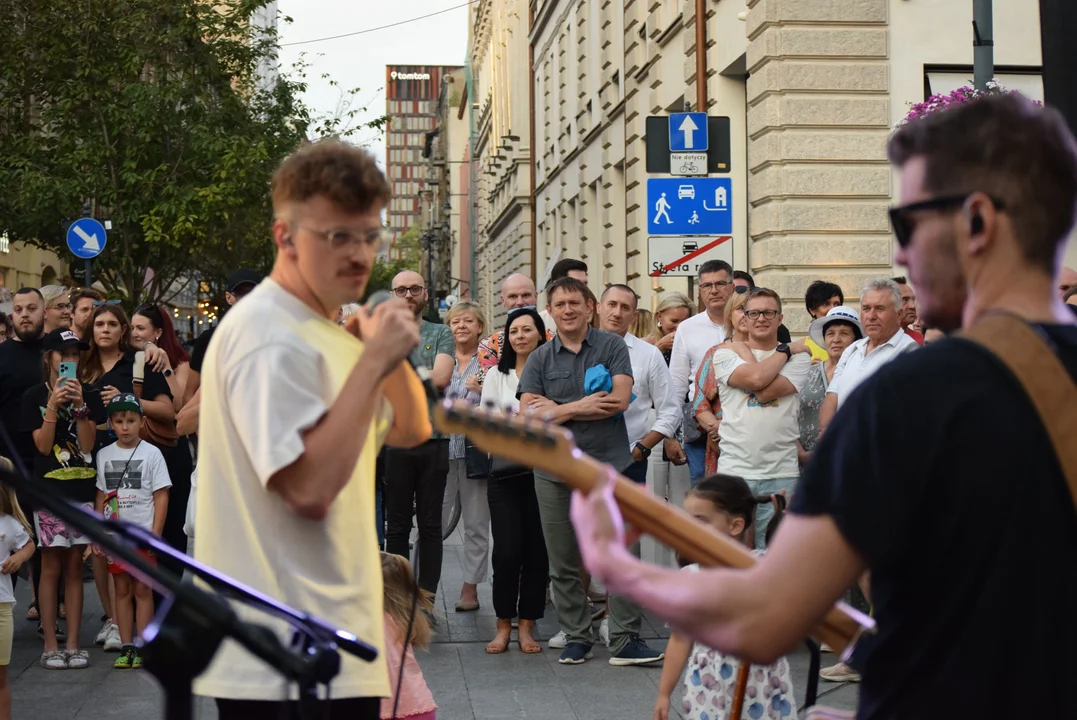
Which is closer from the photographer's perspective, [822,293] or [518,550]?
[518,550]

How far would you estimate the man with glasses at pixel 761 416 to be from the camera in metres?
8.19

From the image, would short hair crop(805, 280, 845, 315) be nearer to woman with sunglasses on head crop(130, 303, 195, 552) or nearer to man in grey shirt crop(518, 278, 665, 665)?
man in grey shirt crop(518, 278, 665, 665)

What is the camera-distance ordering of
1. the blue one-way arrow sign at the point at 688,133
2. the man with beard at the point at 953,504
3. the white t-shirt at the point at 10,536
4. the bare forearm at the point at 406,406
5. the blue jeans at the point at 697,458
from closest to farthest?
the man with beard at the point at 953,504 → the bare forearm at the point at 406,406 → the white t-shirt at the point at 10,536 → the blue jeans at the point at 697,458 → the blue one-way arrow sign at the point at 688,133

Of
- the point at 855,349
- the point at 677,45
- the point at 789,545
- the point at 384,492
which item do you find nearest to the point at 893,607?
the point at 789,545

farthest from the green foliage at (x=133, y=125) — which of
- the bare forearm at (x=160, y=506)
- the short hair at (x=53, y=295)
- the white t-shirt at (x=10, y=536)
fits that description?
the white t-shirt at (x=10, y=536)

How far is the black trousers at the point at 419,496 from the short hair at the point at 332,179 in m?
6.16

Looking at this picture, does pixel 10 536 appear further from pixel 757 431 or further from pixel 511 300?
pixel 511 300

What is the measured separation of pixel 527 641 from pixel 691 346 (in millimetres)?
2890

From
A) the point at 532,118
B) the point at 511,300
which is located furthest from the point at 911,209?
the point at 532,118

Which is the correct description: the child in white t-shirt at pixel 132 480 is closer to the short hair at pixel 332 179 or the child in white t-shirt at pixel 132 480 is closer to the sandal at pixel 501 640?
the sandal at pixel 501 640

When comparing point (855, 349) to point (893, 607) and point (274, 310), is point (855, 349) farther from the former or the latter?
point (893, 607)

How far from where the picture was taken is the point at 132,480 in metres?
8.33

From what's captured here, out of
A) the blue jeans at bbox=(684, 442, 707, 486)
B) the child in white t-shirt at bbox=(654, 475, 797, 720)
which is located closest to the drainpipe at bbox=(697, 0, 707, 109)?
the blue jeans at bbox=(684, 442, 707, 486)

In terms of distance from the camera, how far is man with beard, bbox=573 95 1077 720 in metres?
1.80
